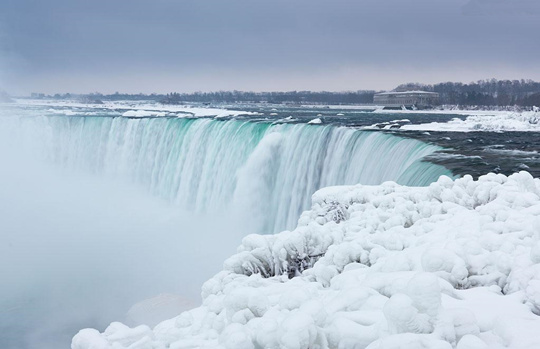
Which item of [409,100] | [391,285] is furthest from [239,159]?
[409,100]

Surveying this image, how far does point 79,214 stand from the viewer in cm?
2830

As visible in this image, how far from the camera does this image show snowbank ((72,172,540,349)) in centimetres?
267

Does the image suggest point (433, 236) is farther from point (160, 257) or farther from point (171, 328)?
→ point (160, 257)

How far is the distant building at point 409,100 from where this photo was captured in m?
76.1

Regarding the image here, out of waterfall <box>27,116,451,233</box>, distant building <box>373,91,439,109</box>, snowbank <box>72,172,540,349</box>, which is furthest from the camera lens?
distant building <box>373,91,439,109</box>

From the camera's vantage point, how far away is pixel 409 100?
81.5 m

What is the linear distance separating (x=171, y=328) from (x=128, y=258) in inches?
667

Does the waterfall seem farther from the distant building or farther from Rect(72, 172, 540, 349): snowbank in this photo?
the distant building

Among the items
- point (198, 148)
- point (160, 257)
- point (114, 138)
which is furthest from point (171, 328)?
point (114, 138)

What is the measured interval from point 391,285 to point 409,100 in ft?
270

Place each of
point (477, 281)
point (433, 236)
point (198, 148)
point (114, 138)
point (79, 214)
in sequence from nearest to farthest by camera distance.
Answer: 1. point (477, 281)
2. point (433, 236)
3. point (198, 148)
4. point (79, 214)
5. point (114, 138)

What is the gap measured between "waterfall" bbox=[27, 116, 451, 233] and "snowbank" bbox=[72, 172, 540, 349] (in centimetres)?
481

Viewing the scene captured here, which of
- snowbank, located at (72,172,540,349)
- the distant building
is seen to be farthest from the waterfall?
the distant building

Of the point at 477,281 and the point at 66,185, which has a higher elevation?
the point at 477,281
